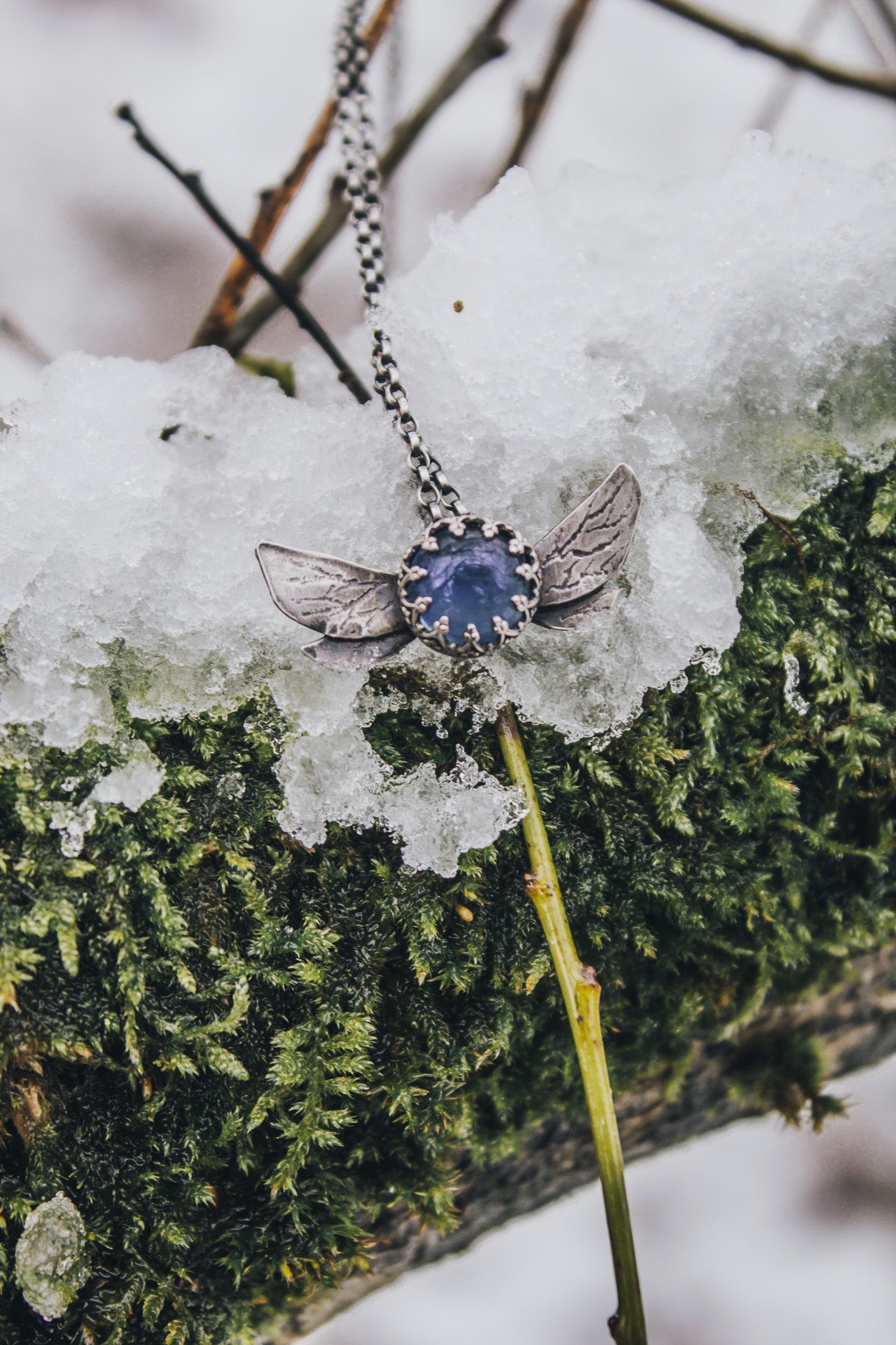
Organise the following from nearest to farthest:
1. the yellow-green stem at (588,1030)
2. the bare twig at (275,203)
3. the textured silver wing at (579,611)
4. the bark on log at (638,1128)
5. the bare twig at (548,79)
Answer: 1. the yellow-green stem at (588,1030)
2. the textured silver wing at (579,611)
3. the bark on log at (638,1128)
4. the bare twig at (275,203)
5. the bare twig at (548,79)

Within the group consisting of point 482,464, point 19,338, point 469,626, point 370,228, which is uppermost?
point 19,338

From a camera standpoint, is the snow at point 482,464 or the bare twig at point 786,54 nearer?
the snow at point 482,464

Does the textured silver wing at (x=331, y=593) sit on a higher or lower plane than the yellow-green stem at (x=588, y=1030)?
higher

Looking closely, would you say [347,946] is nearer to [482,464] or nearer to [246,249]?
[482,464]

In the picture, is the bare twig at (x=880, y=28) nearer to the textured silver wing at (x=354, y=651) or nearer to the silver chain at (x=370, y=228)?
the silver chain at (x=370, y=228)

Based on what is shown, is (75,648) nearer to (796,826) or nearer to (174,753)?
(174,753)

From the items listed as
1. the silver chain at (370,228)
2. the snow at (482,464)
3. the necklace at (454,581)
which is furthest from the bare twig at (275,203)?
the necklace at (454,581)

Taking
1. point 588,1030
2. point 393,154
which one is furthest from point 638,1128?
point 393,154
